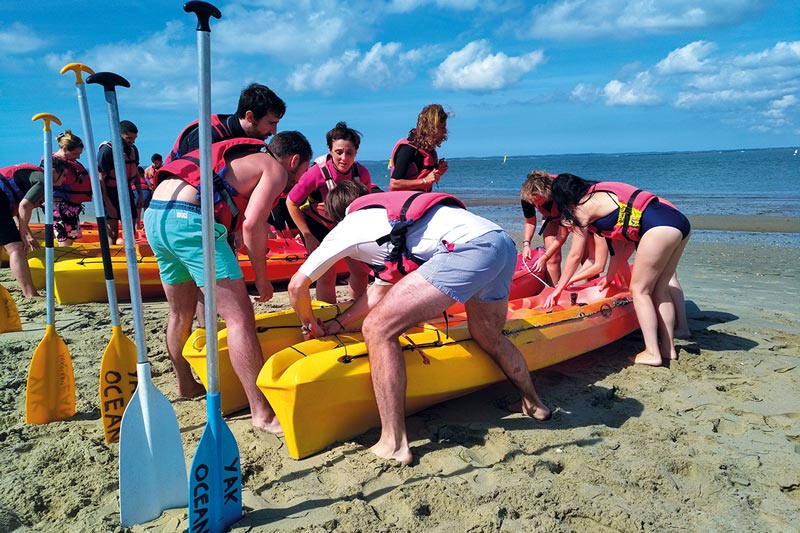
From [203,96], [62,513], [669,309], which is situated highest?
[203,96]

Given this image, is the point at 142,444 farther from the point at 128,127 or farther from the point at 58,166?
the point at 128,127

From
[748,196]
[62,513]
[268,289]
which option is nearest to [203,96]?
[268,289]

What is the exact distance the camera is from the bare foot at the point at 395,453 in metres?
3.07

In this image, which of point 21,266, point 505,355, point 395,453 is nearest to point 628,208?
point 505,355

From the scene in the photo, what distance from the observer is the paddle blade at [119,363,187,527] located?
2564mm

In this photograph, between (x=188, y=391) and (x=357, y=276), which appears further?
(x=357, y=276)

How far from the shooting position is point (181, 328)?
149 inches

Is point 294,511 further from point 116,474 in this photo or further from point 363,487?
point 116,474

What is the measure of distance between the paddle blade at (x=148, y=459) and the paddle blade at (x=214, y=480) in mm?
309

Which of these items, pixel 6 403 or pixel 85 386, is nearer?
pixel 6 403

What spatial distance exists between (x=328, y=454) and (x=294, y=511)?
551 millimetres

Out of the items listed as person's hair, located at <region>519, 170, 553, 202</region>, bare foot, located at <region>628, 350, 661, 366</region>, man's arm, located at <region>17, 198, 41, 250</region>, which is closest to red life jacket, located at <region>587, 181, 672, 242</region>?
person's hair, located at <region>519, 170, 553, 202</region>

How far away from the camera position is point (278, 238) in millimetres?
8773

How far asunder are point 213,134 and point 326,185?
1.68m
